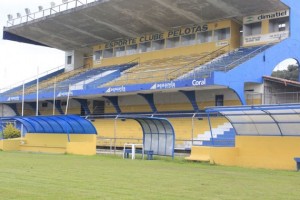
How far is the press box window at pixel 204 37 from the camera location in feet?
133

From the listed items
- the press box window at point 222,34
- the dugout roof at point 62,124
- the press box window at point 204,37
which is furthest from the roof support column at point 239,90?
the dugout roof at point 62,124

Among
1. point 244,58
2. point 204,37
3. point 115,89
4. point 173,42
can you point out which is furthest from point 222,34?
point 115,89

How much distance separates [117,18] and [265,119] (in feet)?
79.8

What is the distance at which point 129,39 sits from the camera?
156 ft

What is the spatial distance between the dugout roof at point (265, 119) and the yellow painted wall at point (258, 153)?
0.30 meters

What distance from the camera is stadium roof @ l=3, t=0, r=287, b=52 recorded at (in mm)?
36469

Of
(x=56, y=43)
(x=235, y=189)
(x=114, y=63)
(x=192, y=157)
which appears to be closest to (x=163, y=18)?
(x=114, y=63)

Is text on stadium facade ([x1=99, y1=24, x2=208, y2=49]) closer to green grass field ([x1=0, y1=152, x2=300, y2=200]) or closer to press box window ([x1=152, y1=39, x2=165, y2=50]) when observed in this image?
press box window ([x1=152, y1=39, x2=165, y2=50])

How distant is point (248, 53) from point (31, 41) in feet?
93.7

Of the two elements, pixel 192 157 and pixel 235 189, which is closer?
pixel 235 189

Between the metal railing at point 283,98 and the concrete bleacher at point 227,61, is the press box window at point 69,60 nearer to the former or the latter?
the concrete bleacher at point 227,61

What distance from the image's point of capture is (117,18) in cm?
4194

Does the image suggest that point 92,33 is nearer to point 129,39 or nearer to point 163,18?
point 129,39

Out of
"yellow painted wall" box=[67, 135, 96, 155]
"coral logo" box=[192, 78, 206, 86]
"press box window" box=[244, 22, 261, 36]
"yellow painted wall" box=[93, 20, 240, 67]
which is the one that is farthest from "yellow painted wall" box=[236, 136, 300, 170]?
"yellow painted wall" box=[93, 20, 240, 67]
